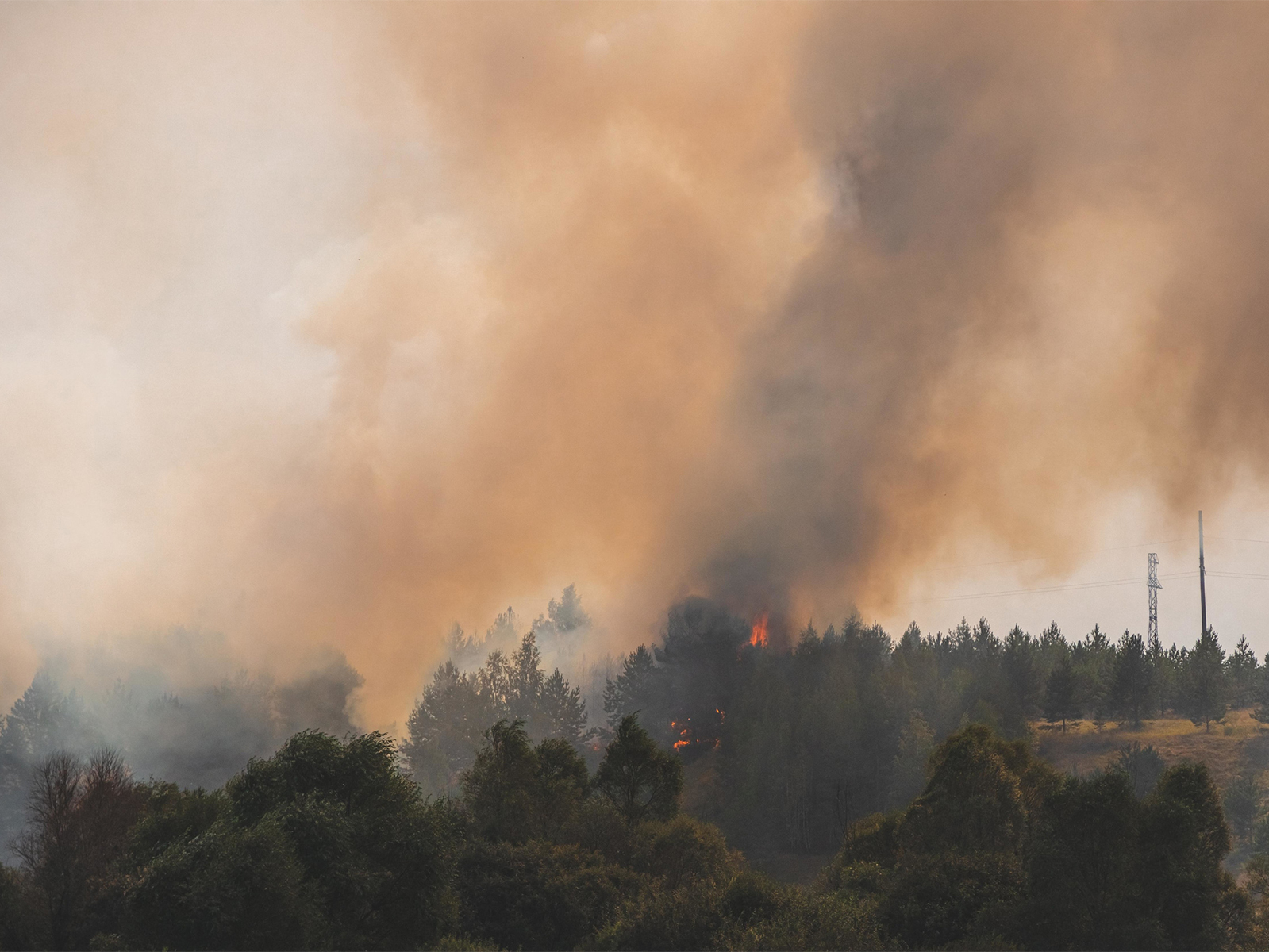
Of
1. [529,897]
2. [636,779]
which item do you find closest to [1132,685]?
[636,779]

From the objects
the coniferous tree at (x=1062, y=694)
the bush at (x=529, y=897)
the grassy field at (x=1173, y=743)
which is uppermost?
the coniferous tree at (x=1062, y=694)

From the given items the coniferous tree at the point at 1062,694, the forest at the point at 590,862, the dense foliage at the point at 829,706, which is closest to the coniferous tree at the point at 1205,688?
the dense foliage at the point at 829,706

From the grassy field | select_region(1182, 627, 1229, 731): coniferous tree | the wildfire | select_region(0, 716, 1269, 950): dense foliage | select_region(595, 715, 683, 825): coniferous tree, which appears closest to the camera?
select_region(0, 716, 1269, 950): dense foliage

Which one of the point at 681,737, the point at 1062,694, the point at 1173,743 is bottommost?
the point at 1173,743

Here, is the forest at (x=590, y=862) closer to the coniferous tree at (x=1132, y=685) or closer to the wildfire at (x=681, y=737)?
the coniferous tree at (x=1132, y=685)

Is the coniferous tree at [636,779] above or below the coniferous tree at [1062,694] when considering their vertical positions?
below

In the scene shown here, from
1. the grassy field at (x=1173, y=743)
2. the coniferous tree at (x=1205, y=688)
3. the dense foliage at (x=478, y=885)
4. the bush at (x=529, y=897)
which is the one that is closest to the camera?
the dense foliage at (x=478, y=885)

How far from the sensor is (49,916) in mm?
52531

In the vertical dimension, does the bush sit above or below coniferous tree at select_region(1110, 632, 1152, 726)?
below

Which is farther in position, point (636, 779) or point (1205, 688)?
point (1205, 688)

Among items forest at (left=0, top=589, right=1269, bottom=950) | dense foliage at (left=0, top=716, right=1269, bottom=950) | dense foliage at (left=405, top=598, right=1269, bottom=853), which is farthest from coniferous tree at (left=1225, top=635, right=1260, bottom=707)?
dense foliage at (left=0, top=716, right=1269, bottom=950)

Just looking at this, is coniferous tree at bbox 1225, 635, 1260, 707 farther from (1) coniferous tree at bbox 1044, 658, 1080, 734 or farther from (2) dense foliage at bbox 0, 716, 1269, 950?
(2) dense foliage at bbox 0, 716, 1269, 950

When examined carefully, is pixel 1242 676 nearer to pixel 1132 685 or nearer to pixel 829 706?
pixel 1132 685

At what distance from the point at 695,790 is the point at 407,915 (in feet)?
375
